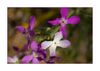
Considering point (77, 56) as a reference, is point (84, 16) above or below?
above

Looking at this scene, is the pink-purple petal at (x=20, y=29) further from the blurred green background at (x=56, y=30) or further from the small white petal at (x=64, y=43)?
the small white petal at (x=64, y=43)

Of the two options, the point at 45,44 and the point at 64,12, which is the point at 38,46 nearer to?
the point at 45,44

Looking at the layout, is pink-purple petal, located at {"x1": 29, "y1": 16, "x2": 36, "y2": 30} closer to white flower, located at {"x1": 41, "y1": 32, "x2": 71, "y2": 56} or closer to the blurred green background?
the blurred green background

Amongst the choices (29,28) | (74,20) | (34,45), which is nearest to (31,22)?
(29,28)

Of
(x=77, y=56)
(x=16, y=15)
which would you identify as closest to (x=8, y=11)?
(x=16, y=15)

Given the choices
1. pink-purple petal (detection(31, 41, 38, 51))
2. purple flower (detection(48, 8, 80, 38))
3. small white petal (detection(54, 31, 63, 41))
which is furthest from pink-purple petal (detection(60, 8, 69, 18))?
pink-purple petal (detection(31, 41, 38, 51))
